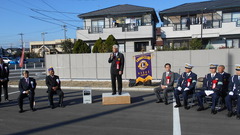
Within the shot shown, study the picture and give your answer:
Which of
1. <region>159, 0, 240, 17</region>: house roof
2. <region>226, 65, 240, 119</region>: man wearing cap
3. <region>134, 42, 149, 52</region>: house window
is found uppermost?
<region>159, 0, 240, 17</region>: house roof

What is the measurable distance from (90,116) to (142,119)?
64.5 inches

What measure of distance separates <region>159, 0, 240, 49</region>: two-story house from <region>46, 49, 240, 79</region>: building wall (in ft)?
36.5

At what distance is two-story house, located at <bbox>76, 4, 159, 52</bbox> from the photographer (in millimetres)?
25716

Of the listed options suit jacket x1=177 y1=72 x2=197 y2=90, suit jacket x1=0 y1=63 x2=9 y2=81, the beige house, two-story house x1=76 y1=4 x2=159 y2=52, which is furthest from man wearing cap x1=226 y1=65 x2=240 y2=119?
the beige house

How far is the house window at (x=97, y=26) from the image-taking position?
27453 millimetres

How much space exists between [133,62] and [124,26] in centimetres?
1322

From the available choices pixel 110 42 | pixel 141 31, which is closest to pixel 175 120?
pixel 110 42

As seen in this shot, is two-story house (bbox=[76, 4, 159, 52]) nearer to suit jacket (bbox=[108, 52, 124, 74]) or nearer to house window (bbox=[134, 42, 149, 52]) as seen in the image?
house window (bbox=[134, 42, 149, 52])

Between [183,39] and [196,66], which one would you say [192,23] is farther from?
[196,66]

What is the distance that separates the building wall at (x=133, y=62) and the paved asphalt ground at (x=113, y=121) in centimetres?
618

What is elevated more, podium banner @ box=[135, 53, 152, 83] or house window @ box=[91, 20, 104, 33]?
house window @ box=[91, 20, 104, 33]

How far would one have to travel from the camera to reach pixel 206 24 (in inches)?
977

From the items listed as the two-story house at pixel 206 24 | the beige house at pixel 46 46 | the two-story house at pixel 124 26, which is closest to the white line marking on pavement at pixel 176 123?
the two-story house at pixel 206 24

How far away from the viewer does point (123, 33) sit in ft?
85.0
